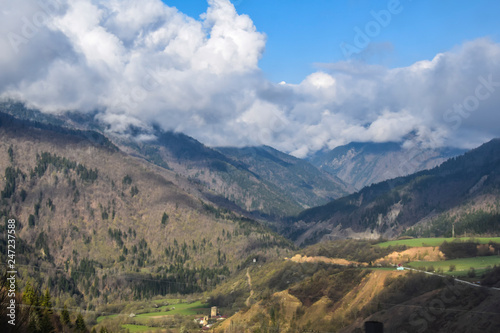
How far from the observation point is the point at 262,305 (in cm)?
15212

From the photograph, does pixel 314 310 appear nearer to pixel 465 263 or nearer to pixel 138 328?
pixel 465 263

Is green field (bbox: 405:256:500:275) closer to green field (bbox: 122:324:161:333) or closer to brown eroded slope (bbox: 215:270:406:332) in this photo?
brown eroded slope (bbox: 215:270:406:332)

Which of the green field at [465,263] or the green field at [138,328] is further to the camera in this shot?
the green field at [138,328]

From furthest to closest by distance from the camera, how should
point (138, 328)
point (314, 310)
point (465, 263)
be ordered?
point (138, 328) → point (465, 263) → point (314, 310)

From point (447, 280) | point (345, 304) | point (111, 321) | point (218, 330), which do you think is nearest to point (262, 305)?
point (218, 330)

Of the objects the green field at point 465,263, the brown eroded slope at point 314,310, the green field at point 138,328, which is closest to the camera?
the brown eroded slope at point 314,310

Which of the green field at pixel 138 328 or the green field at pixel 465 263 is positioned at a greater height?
the green field at pixel 465 263

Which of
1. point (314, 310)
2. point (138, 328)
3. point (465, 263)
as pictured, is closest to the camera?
point (314, 310)

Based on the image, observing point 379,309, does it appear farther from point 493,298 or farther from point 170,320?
point 170,320

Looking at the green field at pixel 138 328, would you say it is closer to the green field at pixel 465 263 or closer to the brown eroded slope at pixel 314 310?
the brown eroded slope at pixel 314 310

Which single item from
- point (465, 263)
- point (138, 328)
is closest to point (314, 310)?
point (465, 263)

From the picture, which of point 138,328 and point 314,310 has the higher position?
point 314,310

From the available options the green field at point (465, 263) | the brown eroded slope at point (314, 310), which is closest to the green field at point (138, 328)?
the brown eroded slope at point (314, 310)

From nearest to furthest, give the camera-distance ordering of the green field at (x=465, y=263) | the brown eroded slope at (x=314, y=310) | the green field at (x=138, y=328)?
the brown eroded slope at (x=314, y=310) → the green field at (x=465, y=263) → the green field at (x=138, y=328)
